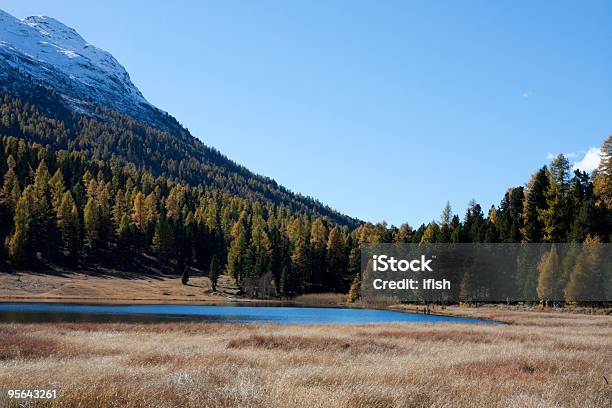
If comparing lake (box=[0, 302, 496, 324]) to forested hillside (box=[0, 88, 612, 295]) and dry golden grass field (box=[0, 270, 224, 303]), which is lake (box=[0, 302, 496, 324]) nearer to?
dry golden grass field (box=[0, 270, 224, 303])

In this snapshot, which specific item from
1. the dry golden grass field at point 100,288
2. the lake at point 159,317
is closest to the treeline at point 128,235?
the dry golden grass field at point 100,288

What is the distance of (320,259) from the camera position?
136875 mm

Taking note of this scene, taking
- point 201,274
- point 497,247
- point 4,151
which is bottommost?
point 201,274

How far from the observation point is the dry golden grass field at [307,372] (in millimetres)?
12430

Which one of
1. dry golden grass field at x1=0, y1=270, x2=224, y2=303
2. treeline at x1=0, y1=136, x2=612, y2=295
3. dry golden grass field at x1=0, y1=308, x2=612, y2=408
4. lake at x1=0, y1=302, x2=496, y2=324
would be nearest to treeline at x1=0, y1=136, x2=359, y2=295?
treeline at x1=0, y1=136, x2=612, y2=295

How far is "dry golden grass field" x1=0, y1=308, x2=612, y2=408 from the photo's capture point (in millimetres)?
12430

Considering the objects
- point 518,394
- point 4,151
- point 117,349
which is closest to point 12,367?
point 117,349

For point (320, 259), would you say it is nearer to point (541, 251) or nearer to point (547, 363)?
point (541, 251)

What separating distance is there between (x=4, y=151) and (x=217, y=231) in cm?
6391

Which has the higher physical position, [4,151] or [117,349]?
[4,151]

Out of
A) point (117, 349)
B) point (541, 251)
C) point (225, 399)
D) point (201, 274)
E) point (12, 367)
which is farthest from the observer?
point (201, 274)

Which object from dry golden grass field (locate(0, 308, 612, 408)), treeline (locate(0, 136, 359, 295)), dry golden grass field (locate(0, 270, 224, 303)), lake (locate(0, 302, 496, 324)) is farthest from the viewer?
treeline (locate(0, 136, 359, 295))

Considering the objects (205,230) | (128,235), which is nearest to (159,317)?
(128,235)

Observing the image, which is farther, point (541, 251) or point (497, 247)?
point (497, 247)
